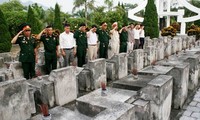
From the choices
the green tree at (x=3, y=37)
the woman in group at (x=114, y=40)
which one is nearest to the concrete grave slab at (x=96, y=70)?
the woman in group at (x=114, y=40)

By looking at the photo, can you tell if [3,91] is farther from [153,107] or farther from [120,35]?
[120,35]

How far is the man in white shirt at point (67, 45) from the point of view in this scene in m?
7.08

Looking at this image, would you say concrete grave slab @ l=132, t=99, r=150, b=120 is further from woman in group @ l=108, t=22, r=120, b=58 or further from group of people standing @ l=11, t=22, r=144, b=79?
woman in group @ l=108, t=22, r=120, b=58

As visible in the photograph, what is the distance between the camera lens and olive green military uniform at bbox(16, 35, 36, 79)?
5.84 meters

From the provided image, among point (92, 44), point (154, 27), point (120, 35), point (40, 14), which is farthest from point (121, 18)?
point (92, 44)

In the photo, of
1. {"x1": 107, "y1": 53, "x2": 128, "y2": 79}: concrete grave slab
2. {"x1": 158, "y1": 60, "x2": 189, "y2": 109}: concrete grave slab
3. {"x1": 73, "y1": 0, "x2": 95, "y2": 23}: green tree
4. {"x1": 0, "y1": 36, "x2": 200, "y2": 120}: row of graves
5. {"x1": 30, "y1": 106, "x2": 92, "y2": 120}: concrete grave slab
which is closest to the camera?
{"x1": 30, "y1": 106, "x2": 92, "y2": 120}: concrete grave slab

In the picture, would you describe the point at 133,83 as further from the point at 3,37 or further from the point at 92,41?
the point at 3,37

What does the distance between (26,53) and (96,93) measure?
2583 mm

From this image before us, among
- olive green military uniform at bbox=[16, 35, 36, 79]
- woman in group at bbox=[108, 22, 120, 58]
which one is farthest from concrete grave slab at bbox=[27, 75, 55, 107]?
woman in group at bbox=[108, 22, 120, 58]

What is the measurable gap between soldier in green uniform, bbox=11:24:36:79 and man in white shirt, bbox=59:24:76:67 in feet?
3.93

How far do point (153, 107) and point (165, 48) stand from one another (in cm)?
832

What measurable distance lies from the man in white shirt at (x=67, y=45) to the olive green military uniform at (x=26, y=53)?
120 cm

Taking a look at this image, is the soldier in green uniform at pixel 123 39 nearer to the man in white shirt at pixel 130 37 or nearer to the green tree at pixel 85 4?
the man in white shirt at pixel 130 37

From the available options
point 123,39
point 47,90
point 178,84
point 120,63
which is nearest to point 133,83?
point 178,84
